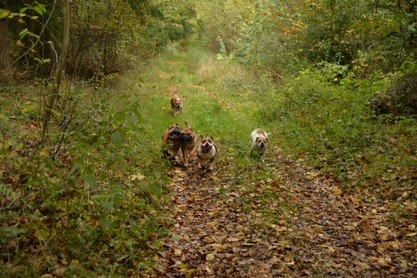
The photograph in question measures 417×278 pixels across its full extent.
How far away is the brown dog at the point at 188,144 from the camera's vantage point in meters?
9.48

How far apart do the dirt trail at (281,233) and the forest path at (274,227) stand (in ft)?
0.05

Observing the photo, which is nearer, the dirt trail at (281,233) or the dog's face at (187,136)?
the dirt trail at (281,233)

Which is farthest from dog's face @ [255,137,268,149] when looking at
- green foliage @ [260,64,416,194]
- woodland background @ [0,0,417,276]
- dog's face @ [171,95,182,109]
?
dog's face @ [171,95,182,109]

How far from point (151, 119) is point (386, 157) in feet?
24.0

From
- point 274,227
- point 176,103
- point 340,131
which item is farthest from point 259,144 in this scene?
point 176,103

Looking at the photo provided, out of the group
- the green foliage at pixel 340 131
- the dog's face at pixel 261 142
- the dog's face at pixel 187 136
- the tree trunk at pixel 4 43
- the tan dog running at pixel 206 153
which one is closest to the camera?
the green foliage at pixel 340 131

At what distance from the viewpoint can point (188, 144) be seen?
9.78m

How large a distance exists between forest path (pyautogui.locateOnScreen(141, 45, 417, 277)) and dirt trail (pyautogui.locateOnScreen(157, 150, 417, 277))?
14mm

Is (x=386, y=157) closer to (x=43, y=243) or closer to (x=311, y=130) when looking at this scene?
(x=311, y=130)

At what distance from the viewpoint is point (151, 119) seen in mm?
12750

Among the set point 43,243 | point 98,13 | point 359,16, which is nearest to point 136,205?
point 43,243

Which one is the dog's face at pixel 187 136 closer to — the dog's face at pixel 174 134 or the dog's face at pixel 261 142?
the dog's face at pixel 174 134

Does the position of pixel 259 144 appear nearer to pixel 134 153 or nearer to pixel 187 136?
pixel 187 136

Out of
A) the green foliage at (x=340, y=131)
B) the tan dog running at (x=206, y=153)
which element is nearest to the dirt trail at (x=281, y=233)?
the tan dog running at (x=206, y=153)
